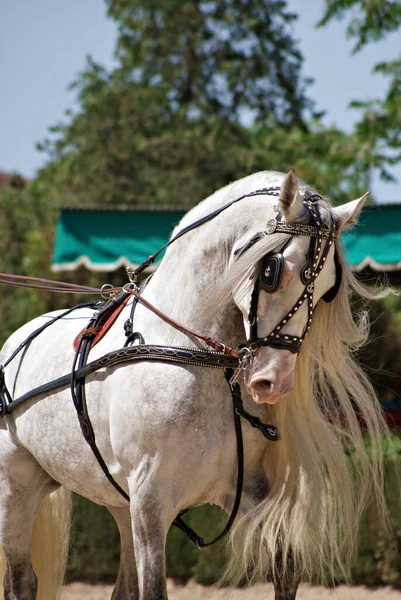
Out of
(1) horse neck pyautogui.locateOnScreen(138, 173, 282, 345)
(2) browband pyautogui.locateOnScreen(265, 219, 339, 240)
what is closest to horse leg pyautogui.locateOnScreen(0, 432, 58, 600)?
(1) horse neck pyautogui.locateOnScreen(138, 173, 282, 345)

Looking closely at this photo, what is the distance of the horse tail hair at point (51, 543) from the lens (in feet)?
13.8

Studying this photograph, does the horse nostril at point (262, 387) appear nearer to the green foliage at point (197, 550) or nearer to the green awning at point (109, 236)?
the green foliage at point (197, 550)

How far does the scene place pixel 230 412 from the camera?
2877 mm

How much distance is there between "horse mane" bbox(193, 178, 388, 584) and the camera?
290cm

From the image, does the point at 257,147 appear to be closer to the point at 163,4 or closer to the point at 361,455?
the point at 163,4

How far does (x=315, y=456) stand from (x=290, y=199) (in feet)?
3.51

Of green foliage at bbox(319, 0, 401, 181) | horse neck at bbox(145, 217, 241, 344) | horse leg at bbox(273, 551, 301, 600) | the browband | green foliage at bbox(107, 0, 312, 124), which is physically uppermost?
green foliage at bbox(107, 0, 312, 124)

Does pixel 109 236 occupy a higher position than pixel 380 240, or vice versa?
pixel 380 240

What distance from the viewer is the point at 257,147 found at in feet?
62.4

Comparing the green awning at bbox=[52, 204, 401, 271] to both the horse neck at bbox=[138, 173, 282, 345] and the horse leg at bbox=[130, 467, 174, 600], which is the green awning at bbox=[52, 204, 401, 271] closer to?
the horse neck at bbox=[138, 173, 282, 345]

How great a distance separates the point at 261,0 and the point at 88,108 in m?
5.50

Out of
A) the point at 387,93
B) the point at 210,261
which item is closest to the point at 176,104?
the point at 387,93

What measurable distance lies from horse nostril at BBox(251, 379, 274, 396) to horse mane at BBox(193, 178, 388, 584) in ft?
1.03

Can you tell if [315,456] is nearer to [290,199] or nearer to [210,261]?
[210,261]
